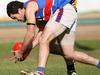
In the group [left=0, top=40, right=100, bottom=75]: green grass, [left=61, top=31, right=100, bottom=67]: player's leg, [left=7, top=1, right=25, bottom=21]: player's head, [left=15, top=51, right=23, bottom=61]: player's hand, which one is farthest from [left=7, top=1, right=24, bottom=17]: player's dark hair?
[left=0, top=40, right=100, bottom=75]: green grass

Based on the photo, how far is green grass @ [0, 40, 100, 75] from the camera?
11367mm

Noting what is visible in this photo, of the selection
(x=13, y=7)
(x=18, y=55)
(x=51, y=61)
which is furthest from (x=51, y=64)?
(x=13, y=7)

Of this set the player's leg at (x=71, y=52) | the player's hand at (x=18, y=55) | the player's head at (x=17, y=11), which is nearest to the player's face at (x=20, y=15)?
the player's head at (x=17, y=11)

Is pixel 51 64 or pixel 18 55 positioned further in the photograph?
pixel 51 64

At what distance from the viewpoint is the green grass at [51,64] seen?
448 inches

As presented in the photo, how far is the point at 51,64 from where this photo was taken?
13.7 meters

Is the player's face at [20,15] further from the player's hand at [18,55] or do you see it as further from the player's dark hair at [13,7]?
the player's hand at [18,55]

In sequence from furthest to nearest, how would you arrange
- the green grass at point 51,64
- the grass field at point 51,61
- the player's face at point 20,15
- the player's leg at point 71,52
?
the grass field at point 51,61 < the green grass at point 51,64 < the player's leg at point 71,52 < the player's face at point 20,15

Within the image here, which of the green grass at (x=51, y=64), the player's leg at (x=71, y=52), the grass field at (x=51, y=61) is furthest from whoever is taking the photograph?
the grass field at (x=51, y=61)

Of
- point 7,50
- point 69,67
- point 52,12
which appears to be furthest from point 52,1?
point 7,50

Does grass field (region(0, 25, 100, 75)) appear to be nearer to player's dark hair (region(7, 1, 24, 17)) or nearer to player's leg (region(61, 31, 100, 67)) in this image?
player's leg (region(61, 31, 100, 67))

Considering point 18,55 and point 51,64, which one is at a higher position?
point 18,55

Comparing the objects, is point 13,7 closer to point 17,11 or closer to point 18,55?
point 17,11

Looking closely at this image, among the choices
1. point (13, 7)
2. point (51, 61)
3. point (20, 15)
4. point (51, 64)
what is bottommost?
point (51, 61)
